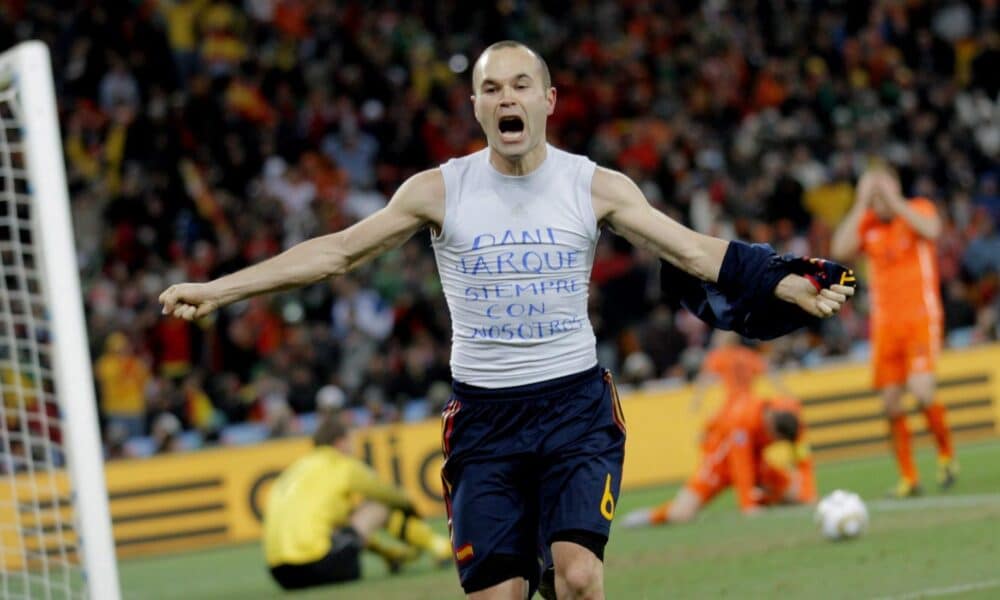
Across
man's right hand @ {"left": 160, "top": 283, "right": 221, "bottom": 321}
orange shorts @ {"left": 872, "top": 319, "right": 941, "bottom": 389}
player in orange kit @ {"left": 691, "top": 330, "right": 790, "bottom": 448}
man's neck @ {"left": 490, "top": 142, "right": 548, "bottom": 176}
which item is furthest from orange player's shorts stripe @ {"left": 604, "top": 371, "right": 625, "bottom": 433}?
player in orange kit @ {"left": 691, "top": 330, "right": 790, "bottom": 448}

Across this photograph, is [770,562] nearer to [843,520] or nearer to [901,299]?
[843,520]

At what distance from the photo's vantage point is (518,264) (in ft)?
21.3

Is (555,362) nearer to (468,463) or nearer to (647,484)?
(468,463)

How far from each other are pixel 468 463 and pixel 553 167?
1.17 meters

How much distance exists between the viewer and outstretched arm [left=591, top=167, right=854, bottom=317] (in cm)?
639

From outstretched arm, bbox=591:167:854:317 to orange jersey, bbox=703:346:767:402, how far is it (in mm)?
8797

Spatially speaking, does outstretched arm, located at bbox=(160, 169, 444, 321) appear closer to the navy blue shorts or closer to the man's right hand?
the man's right hand

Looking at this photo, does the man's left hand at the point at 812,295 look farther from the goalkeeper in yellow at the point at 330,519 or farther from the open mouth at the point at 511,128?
the goalkeeper in yellow at the point at 330,519

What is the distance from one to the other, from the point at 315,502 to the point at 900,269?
203 inches

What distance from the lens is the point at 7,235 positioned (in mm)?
17641

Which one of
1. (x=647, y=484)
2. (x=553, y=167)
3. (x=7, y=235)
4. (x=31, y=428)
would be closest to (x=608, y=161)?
(x=647, y=484)

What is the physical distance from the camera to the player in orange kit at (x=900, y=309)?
13984 mm

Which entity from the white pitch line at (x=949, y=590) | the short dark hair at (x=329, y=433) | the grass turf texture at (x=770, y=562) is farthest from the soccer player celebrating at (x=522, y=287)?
the short dark hair at (x=329, y=433)

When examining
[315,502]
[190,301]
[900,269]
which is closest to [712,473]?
[900,269]
